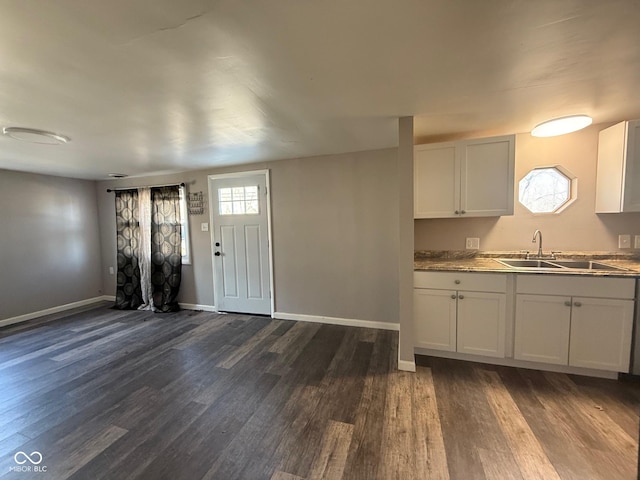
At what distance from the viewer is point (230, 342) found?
310cm

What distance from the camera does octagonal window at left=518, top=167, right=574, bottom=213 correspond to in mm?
2758

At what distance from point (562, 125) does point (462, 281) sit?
62.1 inches

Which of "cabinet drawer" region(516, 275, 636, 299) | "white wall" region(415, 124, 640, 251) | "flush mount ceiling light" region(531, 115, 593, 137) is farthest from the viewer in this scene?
"white wall" region(415, 124, 640, 251)

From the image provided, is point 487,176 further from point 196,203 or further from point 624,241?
point 196,203

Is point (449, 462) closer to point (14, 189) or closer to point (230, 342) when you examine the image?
point (230, 342)

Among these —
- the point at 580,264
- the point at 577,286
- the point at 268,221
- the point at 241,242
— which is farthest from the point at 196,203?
the point at 580,264

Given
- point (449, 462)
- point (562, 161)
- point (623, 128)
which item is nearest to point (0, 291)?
point (449, 462)

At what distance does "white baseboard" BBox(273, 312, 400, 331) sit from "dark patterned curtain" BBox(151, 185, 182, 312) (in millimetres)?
1765

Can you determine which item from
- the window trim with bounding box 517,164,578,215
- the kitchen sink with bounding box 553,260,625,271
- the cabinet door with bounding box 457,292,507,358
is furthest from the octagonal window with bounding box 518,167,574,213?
the cabinet door with bounding box 457,292,507,358

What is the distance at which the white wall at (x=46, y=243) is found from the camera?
3.84 metres

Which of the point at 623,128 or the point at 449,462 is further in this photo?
the point at 623,128

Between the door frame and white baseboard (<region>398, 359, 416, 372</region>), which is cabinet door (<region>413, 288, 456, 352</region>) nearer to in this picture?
white baseboard (<region>398, 359, 416, 372</region>)

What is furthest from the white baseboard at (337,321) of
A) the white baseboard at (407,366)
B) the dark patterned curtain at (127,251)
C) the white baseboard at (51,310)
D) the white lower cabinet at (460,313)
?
the white baseboard at (51,310)

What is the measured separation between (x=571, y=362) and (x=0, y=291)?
6718mm
